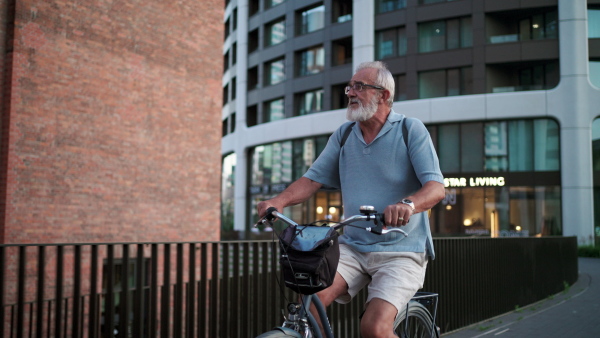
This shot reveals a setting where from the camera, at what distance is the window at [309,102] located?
132 feet

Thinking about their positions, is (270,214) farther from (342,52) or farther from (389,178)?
(342,52)

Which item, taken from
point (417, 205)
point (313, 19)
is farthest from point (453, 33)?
point (417, 205)

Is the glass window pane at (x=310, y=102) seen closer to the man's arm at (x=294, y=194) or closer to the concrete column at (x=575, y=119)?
the concrete column at (x=575, y=119)

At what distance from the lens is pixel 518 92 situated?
33.5 meters

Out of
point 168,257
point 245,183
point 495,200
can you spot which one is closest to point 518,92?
point 495,200

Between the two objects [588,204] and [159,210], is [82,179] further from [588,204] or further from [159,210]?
[588,204]

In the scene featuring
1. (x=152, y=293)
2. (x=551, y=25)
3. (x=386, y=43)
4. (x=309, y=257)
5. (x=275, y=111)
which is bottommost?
(x=152, y=293)

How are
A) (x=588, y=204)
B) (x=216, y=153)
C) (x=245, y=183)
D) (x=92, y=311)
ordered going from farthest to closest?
(x=245, y=183) < (x=588, y=204) < (x=216, y=153) < (x=92, y=311)

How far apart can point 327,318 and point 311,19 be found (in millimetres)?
39466

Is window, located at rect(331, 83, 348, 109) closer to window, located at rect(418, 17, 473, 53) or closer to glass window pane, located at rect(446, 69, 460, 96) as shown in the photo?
window, located at rect(418, 17, 473, 53)

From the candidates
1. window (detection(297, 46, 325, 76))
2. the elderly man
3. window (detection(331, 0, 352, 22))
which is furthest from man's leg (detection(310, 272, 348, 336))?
window (detection(331, 0, 352, 22))

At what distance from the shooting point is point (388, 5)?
3753 cm

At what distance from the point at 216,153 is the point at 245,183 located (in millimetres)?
29054

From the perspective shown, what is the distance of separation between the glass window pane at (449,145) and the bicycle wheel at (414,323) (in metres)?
31.6
